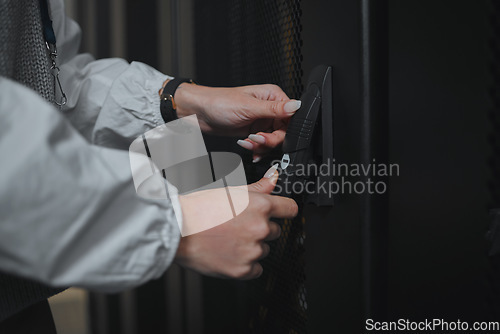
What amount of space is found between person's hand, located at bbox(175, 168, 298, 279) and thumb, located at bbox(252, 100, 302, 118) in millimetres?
149

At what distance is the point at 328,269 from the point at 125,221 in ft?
0.89

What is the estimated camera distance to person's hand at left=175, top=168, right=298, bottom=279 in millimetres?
472

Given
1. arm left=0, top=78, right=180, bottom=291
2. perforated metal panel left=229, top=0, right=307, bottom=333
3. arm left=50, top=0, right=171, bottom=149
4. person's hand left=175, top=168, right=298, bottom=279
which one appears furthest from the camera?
arm left=50, top=0, right=171, bottom=149

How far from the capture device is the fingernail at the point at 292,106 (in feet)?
1.80

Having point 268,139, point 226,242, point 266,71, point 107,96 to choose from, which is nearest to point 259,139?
point 268,139

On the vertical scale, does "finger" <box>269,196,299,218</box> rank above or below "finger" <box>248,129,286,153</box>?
below

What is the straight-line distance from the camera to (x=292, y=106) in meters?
0.56

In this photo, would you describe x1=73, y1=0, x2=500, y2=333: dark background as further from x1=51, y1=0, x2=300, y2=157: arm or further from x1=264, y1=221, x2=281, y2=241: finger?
x1=51, y1=0, x2=300, y2=157: arm

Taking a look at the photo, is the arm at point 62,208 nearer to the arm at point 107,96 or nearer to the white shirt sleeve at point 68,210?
the white shirt sleeve at point 68,210

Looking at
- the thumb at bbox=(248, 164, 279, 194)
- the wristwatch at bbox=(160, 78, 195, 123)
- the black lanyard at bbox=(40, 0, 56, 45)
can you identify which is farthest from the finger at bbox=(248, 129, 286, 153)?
the black lanyard at bbox=(40, 0, 56, 45)

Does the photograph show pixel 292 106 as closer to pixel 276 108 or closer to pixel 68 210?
pixel 276 108

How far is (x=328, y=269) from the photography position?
513mm

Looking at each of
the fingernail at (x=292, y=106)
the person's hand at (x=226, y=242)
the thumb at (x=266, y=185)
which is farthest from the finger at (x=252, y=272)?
the fingernail at (x=292, y=106)

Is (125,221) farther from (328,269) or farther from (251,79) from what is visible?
(251,79)
